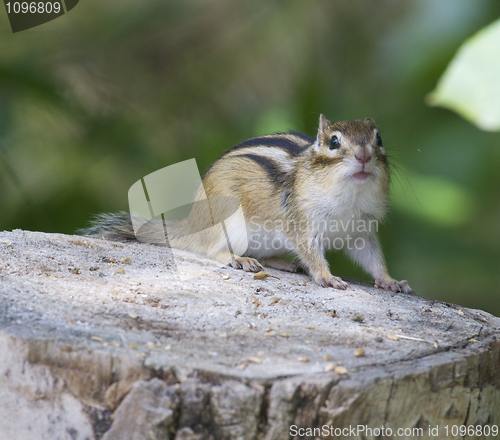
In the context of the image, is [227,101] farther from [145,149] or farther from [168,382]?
[168,382]

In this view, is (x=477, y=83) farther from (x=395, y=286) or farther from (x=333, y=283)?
(x=395, y=286)

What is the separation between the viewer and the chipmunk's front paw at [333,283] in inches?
101

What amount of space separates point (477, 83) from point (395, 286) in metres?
2.34

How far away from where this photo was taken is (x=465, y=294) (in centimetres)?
429

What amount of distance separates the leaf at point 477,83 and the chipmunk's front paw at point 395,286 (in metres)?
2.24

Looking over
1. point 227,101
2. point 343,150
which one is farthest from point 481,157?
point 227,101

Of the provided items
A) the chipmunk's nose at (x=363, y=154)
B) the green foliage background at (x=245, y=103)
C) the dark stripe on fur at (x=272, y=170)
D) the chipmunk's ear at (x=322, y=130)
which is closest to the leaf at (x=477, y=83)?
the chipmunk's nose at (x=363, y=154)

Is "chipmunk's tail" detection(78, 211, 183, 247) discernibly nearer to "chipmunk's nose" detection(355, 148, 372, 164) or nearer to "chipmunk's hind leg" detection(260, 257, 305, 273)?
"chipmunk's hind leg" detection(260, 257, 305, 273)

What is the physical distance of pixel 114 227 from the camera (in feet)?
10.2

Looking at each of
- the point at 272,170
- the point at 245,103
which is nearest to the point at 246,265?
the point at 272,170

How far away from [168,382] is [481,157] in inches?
124

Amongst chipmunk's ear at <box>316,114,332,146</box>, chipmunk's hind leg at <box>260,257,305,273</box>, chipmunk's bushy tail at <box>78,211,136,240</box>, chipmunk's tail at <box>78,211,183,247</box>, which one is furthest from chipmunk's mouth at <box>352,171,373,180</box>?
chipmunk's bushy tail at <box>78,211,136,240</box>

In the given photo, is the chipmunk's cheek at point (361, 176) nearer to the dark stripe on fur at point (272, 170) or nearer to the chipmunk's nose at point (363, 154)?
the chipmunk's nose at point (363, 154)

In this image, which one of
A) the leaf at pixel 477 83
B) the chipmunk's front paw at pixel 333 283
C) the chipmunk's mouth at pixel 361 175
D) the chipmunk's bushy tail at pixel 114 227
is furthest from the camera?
the chipmunk's bushy tail at pixel 114 227
